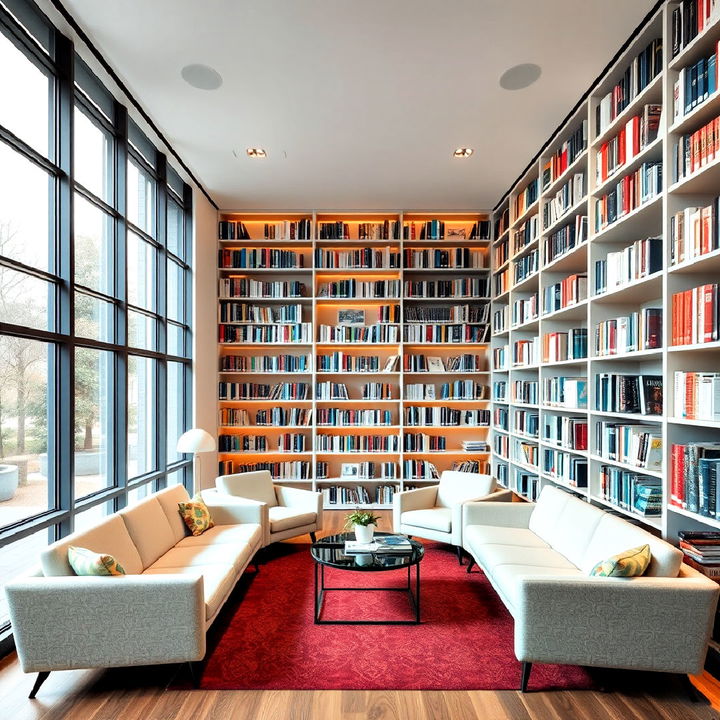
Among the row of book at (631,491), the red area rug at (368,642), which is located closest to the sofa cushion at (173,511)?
the red area rug at (368,642)

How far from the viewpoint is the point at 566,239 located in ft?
14.9

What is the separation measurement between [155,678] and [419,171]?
190 inches

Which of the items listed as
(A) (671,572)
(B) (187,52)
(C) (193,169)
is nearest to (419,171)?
(C) (193,169)

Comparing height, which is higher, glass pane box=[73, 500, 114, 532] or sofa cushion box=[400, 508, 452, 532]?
glass pane box=[73, 500, 114, 532]

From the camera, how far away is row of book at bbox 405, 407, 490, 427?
689 centimetres

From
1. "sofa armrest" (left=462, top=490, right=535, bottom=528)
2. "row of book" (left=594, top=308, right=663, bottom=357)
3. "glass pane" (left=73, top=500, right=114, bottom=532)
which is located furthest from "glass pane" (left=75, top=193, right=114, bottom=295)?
"row of book" (left=594, top=308, right=663, bottom=357)

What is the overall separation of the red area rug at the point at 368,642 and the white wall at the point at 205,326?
2.28 meters

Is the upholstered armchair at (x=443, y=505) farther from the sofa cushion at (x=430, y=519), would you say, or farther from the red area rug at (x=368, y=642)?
the red area rug at (x=368, y=642)

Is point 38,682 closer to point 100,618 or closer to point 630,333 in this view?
point 100,618

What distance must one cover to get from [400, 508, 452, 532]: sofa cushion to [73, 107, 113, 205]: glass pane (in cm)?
370

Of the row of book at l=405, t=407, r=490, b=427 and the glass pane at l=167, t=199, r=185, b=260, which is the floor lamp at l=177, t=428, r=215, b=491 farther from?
the row of book at l=405, t=407, r=490, b=427

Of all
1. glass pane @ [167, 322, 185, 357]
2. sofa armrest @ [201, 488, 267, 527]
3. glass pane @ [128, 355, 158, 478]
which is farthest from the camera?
glass pane @ [167, 322, 185, 357]

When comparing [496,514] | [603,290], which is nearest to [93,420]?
[496,514]

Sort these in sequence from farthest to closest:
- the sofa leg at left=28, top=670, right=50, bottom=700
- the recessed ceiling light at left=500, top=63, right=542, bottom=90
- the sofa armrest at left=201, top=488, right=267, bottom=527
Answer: the sofa armrest at left=201, top=488, right=267, bottom=527, the recessed ceiling light at left=500, top=63, right=542, bottom=90, the sofa leg at left=28, top=670, right=50, bottom=700
